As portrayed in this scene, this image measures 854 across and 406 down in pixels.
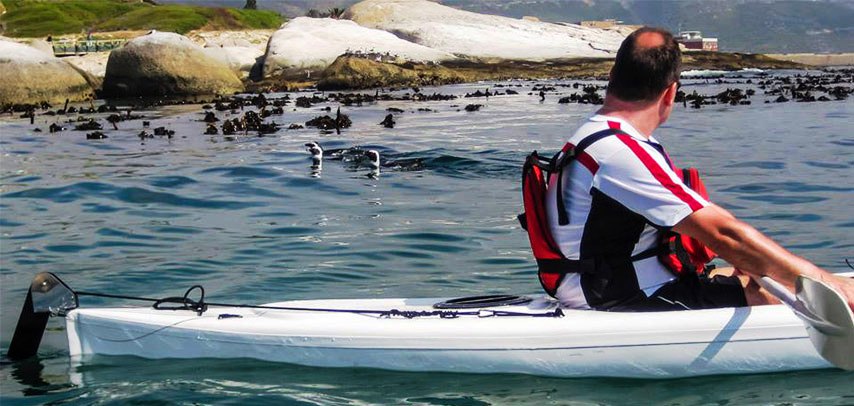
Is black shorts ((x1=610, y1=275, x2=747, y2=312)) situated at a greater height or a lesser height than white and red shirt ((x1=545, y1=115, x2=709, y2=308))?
lesser

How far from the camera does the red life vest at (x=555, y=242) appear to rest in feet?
16.9

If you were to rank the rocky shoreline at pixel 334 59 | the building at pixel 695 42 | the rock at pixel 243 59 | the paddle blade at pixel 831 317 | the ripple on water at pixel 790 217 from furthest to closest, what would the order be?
the building at pixel 695 42 → the rock at pixel 243 59 → the rocky shoreline at pixel 334 59 → the ripple on water at pixel 790 217 → the paddle blade at pixel 831 317

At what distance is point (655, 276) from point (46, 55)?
106 ft

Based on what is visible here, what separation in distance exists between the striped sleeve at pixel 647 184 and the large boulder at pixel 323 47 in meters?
42.0

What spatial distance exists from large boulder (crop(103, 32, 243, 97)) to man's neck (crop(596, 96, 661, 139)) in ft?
105

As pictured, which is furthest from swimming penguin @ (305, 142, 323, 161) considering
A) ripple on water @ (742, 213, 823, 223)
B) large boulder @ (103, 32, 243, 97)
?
large boulder @ (103, 32, 243, 97)

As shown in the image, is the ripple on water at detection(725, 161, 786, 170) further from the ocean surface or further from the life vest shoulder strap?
the life vest shoulder strap

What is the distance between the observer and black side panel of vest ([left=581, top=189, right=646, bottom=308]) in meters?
5.03

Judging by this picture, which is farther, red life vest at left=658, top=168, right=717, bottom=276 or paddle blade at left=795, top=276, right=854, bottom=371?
red life vest at left=658, top=168, right=717, bottom=276

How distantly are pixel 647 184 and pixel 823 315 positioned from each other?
39.2 inches

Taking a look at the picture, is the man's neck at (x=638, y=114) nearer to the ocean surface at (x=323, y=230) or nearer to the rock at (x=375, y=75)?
the ocean surface at (x=323, y=230)

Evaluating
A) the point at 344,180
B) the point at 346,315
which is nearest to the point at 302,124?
the point at 344,180

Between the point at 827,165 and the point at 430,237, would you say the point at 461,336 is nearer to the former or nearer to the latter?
the point at 430,237

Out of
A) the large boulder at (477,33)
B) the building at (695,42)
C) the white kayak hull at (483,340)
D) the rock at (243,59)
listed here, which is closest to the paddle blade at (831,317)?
the white kayak hull at (483,340)
